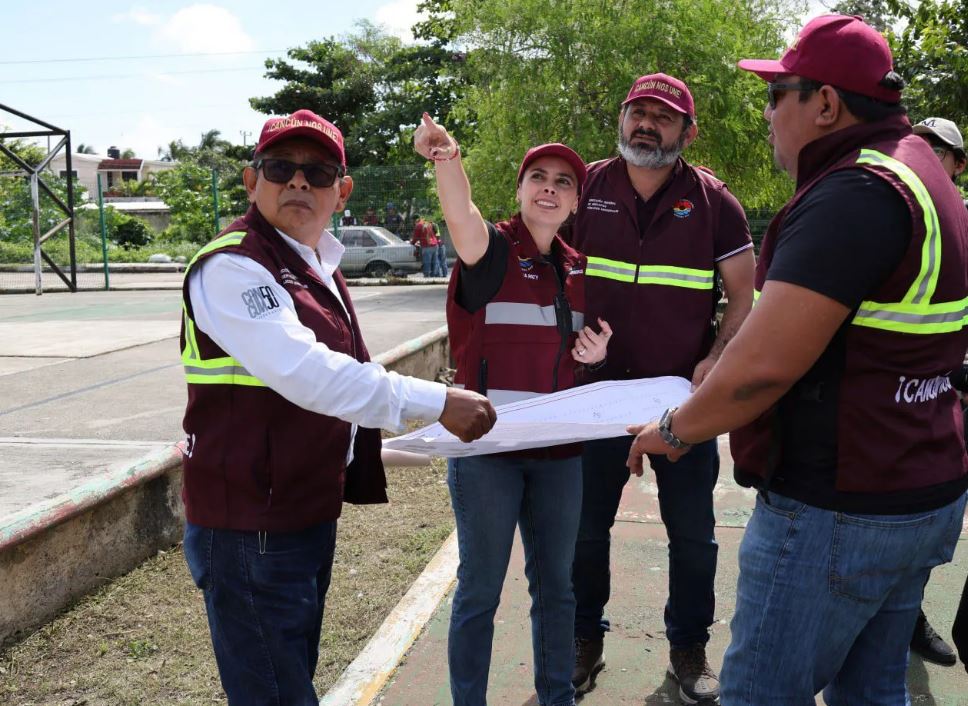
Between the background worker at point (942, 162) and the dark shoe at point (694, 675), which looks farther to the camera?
the background worker at point (942, 162)

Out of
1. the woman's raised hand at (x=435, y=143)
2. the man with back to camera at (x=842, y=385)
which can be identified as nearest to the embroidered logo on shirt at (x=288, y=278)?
the woman's raised hand at (x=435, y=143)

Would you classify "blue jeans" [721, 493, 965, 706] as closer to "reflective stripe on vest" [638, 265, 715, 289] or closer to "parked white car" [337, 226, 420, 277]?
"reflective stripe on vest" [638, 265, 715, 289]

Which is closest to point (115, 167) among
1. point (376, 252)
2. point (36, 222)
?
point (376, 252)

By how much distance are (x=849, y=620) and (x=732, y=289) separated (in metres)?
1.71

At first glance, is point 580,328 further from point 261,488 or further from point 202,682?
point 202,682

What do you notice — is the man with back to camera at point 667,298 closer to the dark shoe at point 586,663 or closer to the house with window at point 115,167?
the dark shoe at point 586,663

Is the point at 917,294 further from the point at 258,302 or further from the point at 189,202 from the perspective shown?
the point at 189,202

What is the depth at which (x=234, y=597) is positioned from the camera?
2.33m

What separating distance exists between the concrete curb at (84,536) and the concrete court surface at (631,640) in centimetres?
155

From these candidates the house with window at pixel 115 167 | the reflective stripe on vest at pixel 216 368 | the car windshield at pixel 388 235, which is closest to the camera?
the reflective stripe on vest at pixel 216 368

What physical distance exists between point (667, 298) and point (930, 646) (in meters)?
1.86

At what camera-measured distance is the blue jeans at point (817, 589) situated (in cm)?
Result: 205

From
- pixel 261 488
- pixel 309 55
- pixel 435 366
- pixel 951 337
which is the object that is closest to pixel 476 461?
pixel 261 488

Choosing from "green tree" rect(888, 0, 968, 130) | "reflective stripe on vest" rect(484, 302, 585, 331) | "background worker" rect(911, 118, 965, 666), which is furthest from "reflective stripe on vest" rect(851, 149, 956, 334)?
"green tree" rect(888, 0, 968, 130)
